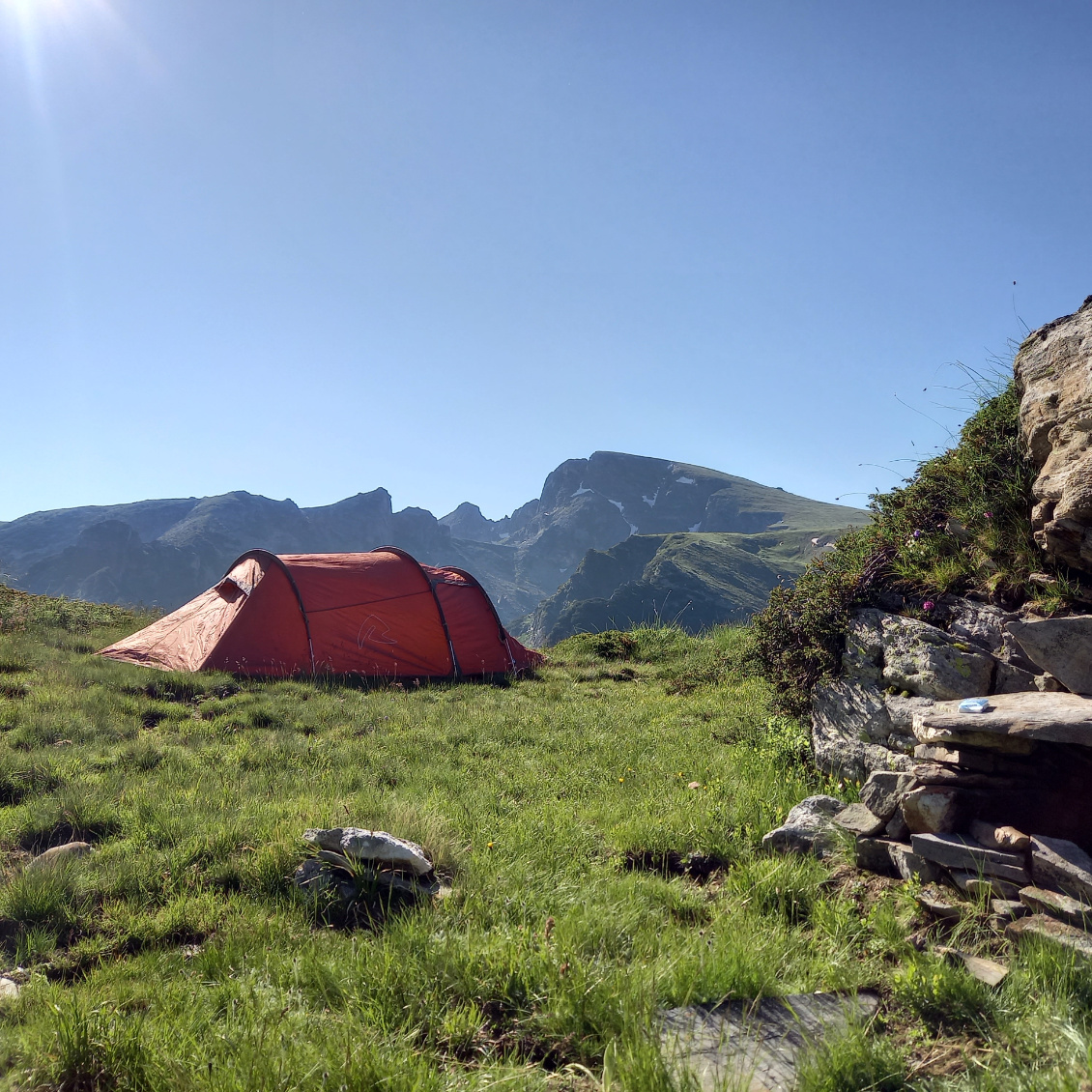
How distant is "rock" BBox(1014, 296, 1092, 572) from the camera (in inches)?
183

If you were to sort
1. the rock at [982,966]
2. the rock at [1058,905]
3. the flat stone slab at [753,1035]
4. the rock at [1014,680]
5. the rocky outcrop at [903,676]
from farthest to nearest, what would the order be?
the rocky outcrop at [903,676] < the rock at [1014,680] < the rock at [1058,905] < the rock at [982,966] < the flat stone slab at [753,1035]

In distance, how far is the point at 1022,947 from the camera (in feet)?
11.0

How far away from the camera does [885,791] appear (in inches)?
188

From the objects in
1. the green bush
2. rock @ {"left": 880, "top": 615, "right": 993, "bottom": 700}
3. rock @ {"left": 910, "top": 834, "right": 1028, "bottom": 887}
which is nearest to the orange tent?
the green bush

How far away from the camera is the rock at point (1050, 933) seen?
3.19 m

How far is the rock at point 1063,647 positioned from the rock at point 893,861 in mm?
1634

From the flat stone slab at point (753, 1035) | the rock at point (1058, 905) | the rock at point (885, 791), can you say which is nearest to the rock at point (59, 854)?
the flat stone slab at point (753, 1035)

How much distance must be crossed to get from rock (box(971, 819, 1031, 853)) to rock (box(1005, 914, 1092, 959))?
17.7 inches

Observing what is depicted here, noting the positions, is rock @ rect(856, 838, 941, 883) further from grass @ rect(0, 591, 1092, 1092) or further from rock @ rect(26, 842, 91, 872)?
rock @ rect(26, 842, 91, 872)

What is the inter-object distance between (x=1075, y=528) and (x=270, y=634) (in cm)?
1326

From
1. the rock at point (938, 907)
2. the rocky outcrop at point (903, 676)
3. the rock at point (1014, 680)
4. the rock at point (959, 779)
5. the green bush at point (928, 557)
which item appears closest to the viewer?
the rock at point (938, 907)

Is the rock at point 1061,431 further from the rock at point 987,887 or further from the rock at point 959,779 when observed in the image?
the rock at point 987,887

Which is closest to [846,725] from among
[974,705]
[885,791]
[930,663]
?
[930,663]

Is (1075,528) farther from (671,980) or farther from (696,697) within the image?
(696,697)
